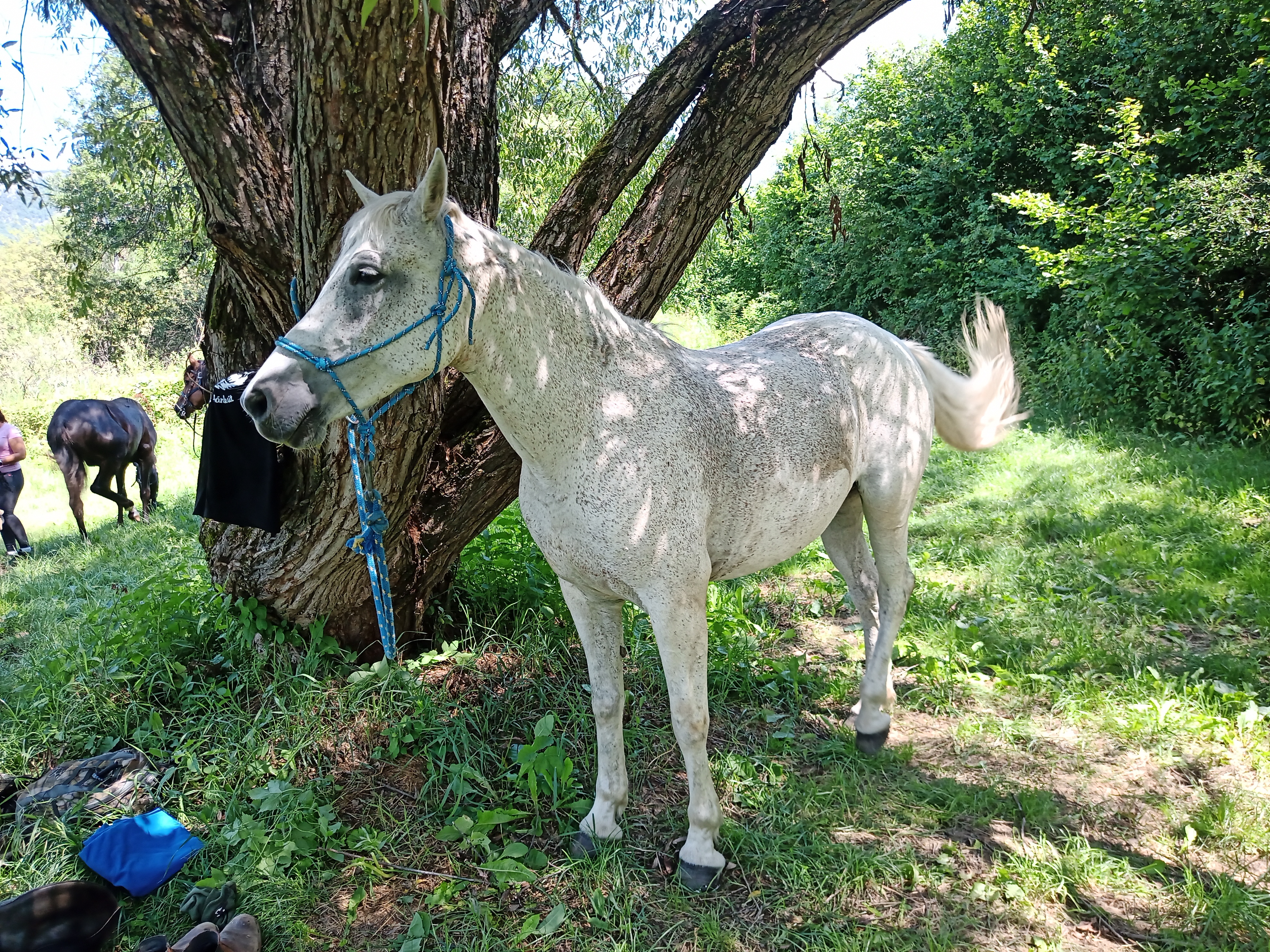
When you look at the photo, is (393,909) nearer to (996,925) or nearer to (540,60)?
(996,925)

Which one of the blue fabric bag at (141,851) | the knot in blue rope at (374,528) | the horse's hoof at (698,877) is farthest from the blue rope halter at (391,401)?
the horse's hoof at (698,877)

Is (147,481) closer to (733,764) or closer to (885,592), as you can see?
(733,764)

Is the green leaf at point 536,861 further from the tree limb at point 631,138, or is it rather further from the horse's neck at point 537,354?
the tree limb at point 631,138

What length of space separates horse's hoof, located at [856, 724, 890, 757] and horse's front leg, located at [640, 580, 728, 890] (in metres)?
0.96

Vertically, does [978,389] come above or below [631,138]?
below

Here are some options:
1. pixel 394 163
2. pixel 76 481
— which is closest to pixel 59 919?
pixel 394 163

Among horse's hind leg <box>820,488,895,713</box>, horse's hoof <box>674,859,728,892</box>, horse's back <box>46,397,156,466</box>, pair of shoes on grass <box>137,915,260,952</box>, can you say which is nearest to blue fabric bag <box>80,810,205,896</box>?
pair of shoes on grass <box>137,915,260,952</box>

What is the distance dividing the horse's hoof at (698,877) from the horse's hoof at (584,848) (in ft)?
1.08

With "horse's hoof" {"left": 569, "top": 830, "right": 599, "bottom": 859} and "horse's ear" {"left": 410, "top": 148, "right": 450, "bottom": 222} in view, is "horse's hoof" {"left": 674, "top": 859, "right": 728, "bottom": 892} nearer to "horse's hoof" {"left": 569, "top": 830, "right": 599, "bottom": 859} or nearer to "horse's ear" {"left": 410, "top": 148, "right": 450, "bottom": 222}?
"horse's hoof" {"left": 569, "top": 830, "right": 599, "bottom": 859}

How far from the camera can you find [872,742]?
3.26 m

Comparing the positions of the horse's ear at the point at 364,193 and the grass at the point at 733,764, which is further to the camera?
the grass at the point at 733,764

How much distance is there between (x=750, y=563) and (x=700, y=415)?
605 mm

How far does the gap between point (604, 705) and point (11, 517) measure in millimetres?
7639

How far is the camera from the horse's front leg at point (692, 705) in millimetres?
2271
